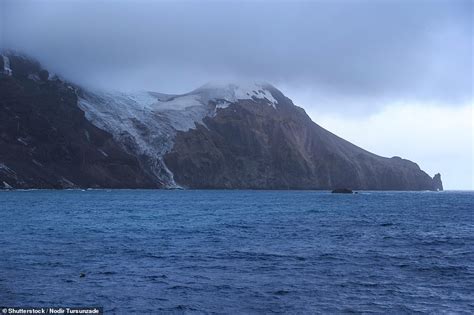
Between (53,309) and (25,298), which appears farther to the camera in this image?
(25,298)

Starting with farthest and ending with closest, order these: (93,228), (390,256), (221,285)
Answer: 1. (93,228)
2. (390,256)
3. (221,285)

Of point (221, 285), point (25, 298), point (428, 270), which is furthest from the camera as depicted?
point (428, 270)

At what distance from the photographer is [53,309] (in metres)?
25.9

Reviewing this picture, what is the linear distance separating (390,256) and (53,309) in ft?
96.2

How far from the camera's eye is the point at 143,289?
103 ft

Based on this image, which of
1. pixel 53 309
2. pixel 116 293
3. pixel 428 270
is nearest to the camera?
pixel 53 309

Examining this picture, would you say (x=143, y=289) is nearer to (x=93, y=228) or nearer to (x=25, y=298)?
(x=25, y=298)

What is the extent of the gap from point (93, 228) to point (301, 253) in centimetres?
2905

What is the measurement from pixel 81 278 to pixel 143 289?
16.1 ft

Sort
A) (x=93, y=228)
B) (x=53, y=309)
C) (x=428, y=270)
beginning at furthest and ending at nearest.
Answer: (x=93, y=228) → (x=428, y=270) → (x=53, y=309)

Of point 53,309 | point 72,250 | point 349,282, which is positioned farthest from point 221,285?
point 72,250

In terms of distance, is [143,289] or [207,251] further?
[207,251]

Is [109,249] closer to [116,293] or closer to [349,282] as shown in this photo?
[116,293]

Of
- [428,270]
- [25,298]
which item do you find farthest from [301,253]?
[25,298]
